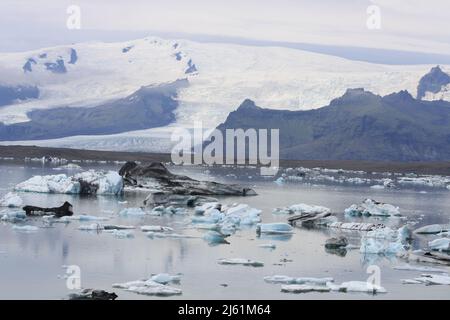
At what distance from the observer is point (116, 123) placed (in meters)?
169

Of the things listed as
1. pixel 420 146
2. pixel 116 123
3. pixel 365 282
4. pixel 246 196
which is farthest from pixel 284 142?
pixel 365 282

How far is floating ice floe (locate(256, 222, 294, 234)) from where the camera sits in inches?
979

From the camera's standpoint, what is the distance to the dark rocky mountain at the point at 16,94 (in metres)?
180

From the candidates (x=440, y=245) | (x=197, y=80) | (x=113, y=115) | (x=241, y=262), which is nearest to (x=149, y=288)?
(x=241, y=262)

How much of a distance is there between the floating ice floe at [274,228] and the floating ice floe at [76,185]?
12.8m

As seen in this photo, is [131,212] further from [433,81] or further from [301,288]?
[433,81]

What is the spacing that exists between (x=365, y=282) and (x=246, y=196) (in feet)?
79.3

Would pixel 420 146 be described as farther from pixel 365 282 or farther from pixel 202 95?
pixel 365 282

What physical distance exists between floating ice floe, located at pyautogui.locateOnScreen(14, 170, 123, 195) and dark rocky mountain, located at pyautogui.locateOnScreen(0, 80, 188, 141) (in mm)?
124860

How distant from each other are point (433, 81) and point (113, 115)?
5999 cm

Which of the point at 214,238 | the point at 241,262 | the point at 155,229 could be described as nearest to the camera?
the point at 241,262

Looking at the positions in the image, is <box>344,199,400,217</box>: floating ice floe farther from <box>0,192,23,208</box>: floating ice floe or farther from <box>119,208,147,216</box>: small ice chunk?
<box>0,192,23,208</box>: floating ice floe

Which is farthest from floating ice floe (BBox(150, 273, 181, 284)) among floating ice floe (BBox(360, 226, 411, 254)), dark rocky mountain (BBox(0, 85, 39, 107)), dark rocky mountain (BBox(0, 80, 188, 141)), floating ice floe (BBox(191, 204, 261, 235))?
dark rocky mountain (BBox(0, 85, 39, 107))

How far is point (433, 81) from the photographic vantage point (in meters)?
167
